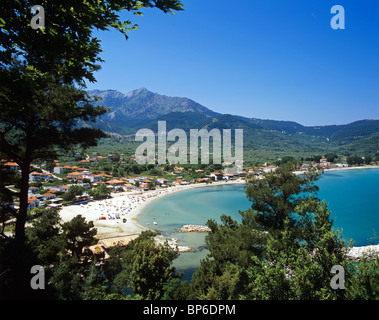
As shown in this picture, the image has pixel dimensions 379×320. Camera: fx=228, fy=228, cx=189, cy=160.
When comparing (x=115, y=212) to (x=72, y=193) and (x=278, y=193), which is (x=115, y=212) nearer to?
(x=72, y=193)

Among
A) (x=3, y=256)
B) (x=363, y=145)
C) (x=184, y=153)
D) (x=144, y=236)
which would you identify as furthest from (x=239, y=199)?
(x=363, y=145)

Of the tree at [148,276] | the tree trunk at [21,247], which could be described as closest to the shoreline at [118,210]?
the tree at [148,276]

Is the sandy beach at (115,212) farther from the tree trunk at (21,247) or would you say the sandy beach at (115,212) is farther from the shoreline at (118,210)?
the tree trunk at (21,247)

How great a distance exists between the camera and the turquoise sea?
22.8 metres

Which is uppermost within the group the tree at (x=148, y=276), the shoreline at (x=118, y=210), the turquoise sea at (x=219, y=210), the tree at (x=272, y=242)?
the tree at (x=272, y=242)

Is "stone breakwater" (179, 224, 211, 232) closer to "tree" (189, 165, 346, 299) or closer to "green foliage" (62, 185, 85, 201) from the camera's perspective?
"tree" (189, 165, 346, 299)

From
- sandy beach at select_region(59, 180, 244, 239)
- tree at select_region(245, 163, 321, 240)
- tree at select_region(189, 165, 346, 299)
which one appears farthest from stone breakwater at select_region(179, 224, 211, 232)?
tree at select_region(245, 163, 321, 240)

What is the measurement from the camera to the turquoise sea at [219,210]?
2275 cm

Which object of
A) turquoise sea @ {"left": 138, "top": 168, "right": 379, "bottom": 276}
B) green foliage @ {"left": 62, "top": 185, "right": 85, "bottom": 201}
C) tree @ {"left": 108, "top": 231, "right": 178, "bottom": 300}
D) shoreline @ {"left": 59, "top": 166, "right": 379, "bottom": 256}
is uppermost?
tree @ {"left": 108, "top": 231, "right": 178, "bottom": 300}

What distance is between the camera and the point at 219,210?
35625 mm

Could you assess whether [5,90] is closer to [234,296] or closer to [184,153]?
[234,296]

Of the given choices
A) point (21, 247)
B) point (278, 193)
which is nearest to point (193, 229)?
point (278, 193)
